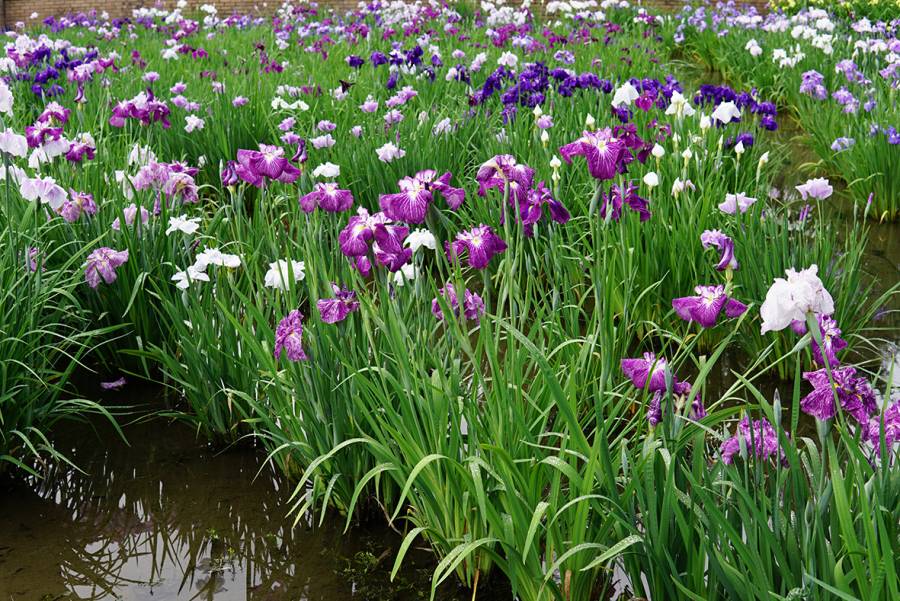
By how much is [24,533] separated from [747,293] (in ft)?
7.85

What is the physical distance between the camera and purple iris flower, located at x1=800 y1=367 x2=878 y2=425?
4.78ft

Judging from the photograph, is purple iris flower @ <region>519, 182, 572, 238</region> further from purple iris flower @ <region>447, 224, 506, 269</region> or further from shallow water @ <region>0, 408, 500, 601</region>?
shallow water @ <region>0, 408, 500, 601</region>

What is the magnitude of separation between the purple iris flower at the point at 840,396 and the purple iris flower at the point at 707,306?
0.25 meters

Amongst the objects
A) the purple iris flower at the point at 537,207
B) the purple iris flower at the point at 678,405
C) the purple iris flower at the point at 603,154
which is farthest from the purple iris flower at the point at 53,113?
the purple iris flower at the point at 678,405

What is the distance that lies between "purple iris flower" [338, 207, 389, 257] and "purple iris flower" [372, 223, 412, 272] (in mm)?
14

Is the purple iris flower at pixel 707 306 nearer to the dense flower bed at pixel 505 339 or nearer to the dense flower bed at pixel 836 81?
the dense flower bed at pixel 505 339

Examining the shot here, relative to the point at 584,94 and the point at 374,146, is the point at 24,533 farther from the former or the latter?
the point at 584,94

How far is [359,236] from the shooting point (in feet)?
6.09

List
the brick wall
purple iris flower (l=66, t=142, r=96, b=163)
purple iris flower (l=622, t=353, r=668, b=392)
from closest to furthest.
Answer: purple iris flower (l=622, t=353, r=668, b=392)
purple iris flower (l=66, t=142, r=96, b=163)
the brick wall

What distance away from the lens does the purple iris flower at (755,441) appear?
1.57 m

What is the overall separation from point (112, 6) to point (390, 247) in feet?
62.9

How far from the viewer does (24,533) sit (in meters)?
2.24

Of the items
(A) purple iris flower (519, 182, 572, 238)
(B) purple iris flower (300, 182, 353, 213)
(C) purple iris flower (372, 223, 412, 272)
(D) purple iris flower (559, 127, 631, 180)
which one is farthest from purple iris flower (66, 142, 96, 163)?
(D) purple iris flower (559, 127, 631, 180)

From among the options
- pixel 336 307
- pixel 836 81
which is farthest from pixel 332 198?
pixel 836 81
